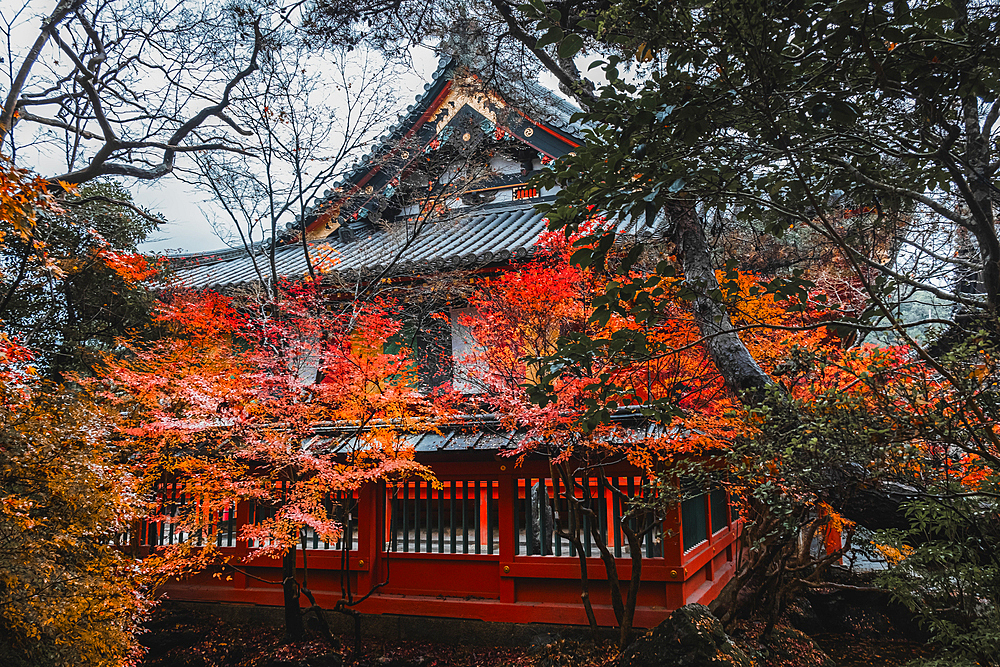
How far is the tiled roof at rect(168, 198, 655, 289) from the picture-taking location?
1123 cm

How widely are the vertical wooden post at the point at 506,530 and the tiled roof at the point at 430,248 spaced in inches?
153

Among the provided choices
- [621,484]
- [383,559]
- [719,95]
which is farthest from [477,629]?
[719,95]

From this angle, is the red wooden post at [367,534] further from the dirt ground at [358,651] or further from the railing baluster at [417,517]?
the dirt ground at [358,651]

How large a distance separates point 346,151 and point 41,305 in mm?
7649

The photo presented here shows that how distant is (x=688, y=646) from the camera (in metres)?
6.15

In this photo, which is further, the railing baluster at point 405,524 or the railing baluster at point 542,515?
the railing baluster at point 405,524

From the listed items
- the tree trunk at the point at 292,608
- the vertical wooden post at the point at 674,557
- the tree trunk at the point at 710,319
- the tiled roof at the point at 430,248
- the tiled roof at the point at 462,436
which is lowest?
the tree trunk at the point at 292,608

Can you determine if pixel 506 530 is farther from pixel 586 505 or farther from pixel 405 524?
pixel 405 524

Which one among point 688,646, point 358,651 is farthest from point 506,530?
point 688,646

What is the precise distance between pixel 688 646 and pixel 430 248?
9761 mm

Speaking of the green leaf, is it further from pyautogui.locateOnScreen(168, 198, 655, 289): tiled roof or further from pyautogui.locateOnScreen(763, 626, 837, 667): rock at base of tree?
pyautogui.locateOnScreen(763, 626, 837, 667): rock at base of tree

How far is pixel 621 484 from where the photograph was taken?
853cm

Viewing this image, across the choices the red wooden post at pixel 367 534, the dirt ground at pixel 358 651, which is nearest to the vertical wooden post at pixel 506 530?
the dirt ground at pixel 358 651

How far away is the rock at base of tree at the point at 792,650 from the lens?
7723 millimetres
